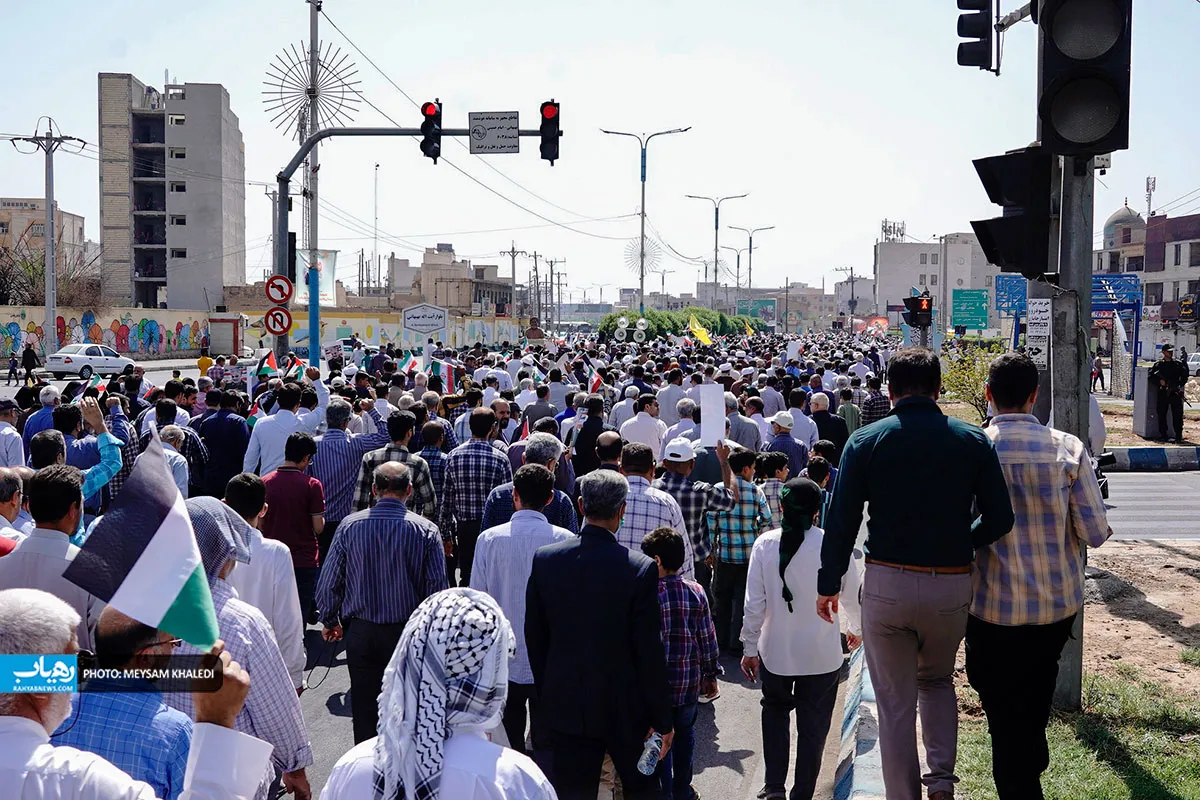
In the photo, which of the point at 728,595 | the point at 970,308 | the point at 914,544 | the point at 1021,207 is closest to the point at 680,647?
the point at 914,544

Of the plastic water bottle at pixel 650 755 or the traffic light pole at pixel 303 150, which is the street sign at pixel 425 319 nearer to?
the traffic light pole at pixel 303 150

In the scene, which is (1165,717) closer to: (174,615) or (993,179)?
(993,179)

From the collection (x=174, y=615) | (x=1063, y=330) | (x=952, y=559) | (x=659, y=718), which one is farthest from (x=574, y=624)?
(x=1063, y=330)

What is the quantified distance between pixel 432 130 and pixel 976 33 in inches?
335

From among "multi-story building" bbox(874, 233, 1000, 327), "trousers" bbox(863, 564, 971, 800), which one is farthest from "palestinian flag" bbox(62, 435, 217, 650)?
"multi-story building" bbox(874, 233, 1000, 327)

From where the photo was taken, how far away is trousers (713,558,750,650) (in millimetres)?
8953

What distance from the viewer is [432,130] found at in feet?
53.3

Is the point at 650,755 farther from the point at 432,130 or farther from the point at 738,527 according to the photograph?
the point at 432,130

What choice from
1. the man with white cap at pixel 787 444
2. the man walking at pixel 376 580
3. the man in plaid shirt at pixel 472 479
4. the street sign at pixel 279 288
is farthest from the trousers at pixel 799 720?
the street sign at pixel 279 288

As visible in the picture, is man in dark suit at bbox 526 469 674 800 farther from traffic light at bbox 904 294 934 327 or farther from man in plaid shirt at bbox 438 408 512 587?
traffic light at bbox 904 294 934 327

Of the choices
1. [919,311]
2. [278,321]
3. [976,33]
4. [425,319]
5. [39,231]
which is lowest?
[278,321]

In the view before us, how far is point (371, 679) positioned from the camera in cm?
621

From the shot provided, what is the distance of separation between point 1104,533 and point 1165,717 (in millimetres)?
2245

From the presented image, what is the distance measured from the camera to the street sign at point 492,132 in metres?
16.2
